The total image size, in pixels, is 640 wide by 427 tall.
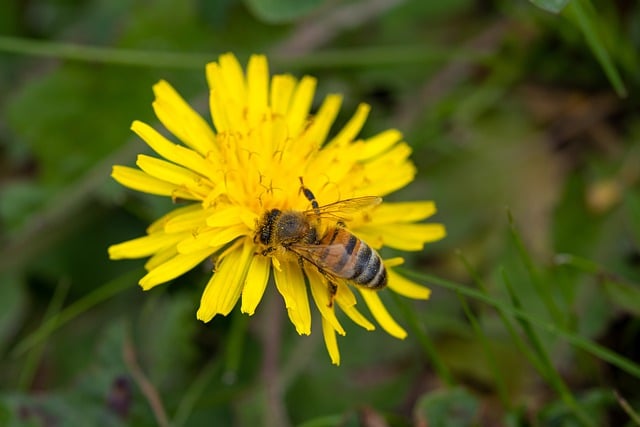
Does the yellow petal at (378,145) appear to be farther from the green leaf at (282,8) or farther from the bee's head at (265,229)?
the green leaf at (282,8)

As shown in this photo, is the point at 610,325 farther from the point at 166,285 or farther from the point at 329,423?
the point at 166,285

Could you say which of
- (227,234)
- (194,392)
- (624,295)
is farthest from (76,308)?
(624,295)

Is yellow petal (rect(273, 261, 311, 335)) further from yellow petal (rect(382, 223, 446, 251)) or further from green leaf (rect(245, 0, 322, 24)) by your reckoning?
green leaf (rect(245, 0, 322, 24))

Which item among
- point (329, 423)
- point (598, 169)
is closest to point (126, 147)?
point (329, 423)

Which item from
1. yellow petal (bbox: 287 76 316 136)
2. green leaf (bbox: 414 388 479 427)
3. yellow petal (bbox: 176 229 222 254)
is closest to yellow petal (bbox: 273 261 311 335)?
yellow petal (bbox: 176 229 222 254)

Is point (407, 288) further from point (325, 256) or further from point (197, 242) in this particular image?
point (197, 242)

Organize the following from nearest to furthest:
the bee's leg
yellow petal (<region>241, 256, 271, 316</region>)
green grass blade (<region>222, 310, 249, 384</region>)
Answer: yellow petal (<region>241, 256, 271, 316</region>) → the bee's leg → green grass blade (<region>222, 310, 249, 384</region>)
